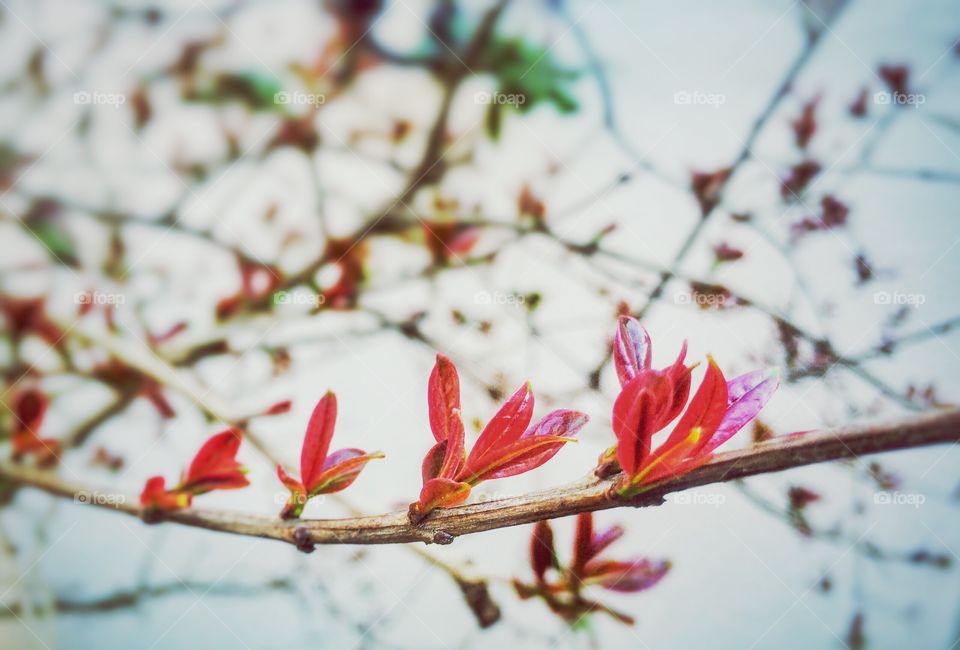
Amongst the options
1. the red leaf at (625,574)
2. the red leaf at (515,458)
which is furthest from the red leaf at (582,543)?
the red leaf at (515,458)

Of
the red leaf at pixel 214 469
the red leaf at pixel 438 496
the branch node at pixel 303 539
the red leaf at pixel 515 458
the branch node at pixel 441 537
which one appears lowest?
the red leaf at pixel 214 469

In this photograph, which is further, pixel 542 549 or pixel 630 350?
pixel 542 549

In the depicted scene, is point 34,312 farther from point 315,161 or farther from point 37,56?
point 315,161

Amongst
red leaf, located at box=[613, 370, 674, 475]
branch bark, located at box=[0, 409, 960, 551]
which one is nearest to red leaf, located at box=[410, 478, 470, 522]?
branch bark, located at box=[0, 409, 960, 551]

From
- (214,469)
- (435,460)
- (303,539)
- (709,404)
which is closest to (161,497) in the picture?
(214,469)

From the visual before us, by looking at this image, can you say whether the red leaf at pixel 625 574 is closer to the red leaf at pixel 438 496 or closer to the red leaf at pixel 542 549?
the red leaf at pixel 542 549

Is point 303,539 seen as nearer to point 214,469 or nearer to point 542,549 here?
point 214,469

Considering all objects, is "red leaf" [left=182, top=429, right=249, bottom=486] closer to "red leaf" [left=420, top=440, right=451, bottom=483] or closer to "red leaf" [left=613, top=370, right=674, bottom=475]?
"red leaf" [left=420, top=440, right=451, bottom=483]
